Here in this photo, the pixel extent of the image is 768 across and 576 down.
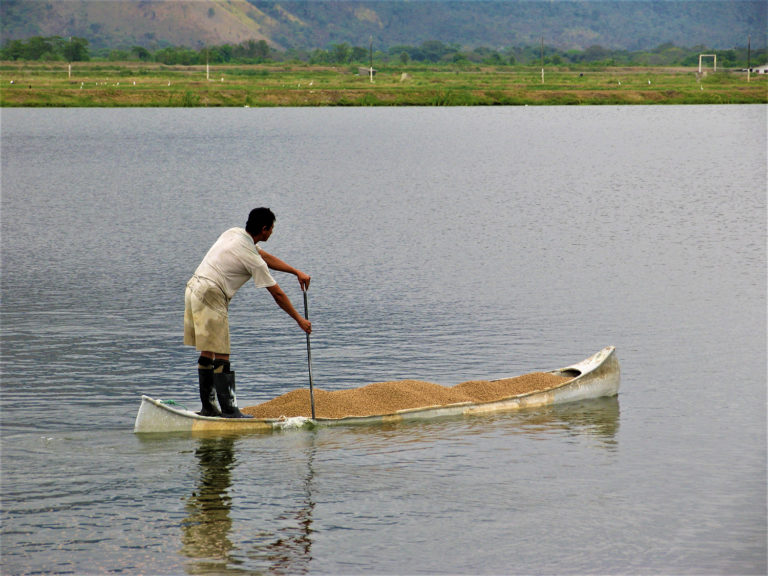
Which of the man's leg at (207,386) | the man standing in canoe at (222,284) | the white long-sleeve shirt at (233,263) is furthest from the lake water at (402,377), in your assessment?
the white long-sleeve shirt at (233,263)

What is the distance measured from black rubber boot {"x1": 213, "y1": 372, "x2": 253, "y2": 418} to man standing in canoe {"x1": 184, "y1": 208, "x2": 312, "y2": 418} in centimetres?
1

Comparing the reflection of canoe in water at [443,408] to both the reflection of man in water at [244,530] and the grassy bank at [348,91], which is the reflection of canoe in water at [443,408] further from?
the grassy bank at [348,91]

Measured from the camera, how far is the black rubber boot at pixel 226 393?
11.2 m

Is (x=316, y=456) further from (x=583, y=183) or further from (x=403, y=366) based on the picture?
(x=583, y=183)

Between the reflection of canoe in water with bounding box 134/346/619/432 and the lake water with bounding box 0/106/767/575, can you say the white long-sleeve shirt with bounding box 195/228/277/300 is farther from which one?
the lake water with bounding box 0/106/767/575

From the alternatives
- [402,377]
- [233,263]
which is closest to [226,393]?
[233,263]

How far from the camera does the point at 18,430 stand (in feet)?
38.1

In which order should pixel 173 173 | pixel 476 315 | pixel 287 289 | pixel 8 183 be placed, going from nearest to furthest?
pixel 476 315 < pixel 287 289 < pixel 8 183 < pixel 173 173

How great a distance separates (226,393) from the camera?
11.3m

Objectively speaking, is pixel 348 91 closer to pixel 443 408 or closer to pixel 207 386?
pixel 443 408

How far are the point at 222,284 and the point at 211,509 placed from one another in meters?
2.50

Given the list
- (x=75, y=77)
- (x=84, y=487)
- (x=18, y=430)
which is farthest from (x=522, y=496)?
(x=75, y=77)

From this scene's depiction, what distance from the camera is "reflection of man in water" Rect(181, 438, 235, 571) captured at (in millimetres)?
8531

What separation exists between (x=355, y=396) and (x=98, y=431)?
9.45 feet
